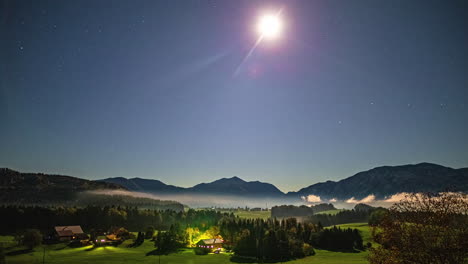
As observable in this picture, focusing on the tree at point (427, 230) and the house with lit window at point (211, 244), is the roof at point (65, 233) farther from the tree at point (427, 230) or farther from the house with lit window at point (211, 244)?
the tree at point (427, 230)

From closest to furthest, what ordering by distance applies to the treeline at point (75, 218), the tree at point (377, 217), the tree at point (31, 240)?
the tree at point (377, 217) < the tree at point (31, 240) < the treeline at point (75, 218)

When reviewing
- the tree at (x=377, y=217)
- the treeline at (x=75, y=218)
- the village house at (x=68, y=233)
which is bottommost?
the village house at (x=68, y=233)

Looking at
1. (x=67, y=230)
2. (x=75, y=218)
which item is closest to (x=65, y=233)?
(x=67, y=230)

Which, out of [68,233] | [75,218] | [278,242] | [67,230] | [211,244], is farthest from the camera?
[75,218]

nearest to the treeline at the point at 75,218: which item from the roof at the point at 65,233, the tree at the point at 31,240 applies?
the roof at the point at 65,233

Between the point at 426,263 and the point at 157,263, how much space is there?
2762 inches

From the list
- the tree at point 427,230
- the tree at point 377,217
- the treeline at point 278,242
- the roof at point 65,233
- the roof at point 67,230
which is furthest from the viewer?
the roof at point 67,230

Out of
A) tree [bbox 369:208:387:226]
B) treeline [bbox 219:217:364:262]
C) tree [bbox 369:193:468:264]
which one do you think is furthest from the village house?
tree [bbox 369:193:468:264]

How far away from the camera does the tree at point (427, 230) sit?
24453 mm

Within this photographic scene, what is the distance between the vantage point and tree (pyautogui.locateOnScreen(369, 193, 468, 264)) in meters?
24.5

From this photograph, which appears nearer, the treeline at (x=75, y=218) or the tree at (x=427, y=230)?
the tree at (x=427, y=230)

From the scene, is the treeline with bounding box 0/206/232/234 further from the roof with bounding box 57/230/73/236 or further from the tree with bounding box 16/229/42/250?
the tree with bounding box 16/229/42/250

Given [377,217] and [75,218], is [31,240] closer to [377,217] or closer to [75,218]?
[75,218]

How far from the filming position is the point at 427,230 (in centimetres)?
2570
